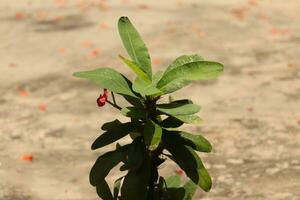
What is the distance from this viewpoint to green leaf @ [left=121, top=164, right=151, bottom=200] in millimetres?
3461

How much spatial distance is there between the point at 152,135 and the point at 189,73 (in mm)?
450

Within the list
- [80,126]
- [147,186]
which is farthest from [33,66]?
[147,186]

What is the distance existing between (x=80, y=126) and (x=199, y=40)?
3555mm

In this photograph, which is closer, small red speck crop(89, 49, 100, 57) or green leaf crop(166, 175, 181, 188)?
green leaf crop(166, 175, 181, 188)

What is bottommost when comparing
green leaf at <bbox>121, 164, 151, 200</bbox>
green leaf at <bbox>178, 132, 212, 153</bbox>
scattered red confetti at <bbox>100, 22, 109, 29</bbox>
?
scattered red confetti at <bbox>100, 22, 109, 29</bbox>

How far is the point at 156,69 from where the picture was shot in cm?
918

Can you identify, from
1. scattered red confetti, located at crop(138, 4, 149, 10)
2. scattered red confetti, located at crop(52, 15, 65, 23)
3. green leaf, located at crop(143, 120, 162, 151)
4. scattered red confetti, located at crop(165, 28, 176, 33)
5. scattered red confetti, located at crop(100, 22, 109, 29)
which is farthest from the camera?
scattered red confetti, located at crop(138, 4, 149, 10)

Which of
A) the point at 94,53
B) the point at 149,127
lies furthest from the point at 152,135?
the point at 94,53

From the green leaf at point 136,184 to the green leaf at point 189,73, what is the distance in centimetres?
50

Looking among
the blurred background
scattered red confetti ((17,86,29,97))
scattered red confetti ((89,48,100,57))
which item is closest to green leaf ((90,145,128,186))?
the blurred background

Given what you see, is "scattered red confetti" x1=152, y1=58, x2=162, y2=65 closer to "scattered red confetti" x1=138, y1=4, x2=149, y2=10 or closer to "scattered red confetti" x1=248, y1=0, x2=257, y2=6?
"scattered red confetti" x1=138, y1=4, x2=149, y2=10

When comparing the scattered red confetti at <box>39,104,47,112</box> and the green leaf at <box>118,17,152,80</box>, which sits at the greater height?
the green leaf at <box>118,17,152,80</box>

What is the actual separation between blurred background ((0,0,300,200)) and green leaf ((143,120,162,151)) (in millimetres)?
1234

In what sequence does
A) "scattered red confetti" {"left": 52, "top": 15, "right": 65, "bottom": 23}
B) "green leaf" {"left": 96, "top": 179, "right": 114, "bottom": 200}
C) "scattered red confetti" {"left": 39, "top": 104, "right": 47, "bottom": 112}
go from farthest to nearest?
"scattered red confetti" {"left": 52, "top": 15, "right": 65, "bottom": 23}, "scattered red confetti" {"left": 39, "top": 104, "right": 47, "bottom": 112}, "green leaf" {"left": 96, "top": 179, "right": 114, "bottom": 200}
